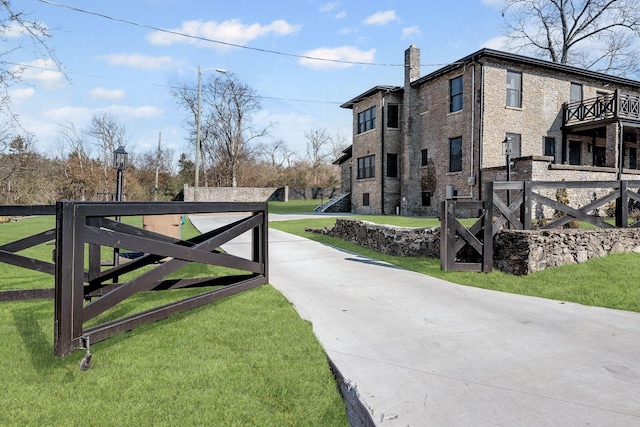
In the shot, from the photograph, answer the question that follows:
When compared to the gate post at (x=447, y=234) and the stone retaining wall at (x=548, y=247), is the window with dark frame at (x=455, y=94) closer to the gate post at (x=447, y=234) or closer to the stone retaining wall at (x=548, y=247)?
the stone retaining wall at (x=548, y=247)

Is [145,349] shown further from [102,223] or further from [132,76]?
[132,76]

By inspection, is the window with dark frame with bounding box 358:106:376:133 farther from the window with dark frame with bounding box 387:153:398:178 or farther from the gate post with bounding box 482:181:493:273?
the gate post with bounding box 482:181:493:273

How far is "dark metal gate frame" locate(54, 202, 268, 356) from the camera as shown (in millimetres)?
2902

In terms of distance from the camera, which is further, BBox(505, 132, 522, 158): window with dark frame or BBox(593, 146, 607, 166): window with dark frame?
BBox(593, 146, 607, 166): window with dark frame

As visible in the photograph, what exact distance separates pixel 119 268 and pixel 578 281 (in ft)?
21.7

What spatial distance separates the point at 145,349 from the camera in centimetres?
338

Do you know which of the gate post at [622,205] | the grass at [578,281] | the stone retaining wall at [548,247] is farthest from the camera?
the gate post at [622,205]

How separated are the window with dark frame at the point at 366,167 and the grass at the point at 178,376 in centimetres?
2062

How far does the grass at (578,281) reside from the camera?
5.22 m

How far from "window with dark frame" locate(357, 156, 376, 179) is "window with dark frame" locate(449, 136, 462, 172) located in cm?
533

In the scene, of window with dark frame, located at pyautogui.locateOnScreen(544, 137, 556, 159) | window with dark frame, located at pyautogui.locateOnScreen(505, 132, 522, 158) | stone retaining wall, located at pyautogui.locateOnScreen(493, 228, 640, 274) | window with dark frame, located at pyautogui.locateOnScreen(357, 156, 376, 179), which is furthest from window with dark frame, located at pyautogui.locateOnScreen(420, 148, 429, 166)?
stone retaining wall, located at pyautogui.locateOnScreen(493, 228, 640, 274)

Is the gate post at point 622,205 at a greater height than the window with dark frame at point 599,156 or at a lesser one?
lesser

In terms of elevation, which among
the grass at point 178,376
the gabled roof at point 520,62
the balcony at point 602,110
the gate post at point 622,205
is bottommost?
the grass at point 178,376

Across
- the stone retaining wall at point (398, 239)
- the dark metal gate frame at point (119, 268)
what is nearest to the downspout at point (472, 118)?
the stone retaining wall at point (398, 239)
